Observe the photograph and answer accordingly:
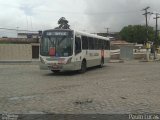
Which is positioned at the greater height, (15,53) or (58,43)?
(58,43)

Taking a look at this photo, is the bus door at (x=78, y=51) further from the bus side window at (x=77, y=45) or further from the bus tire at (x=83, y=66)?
the bus tire at (x=83, y=66)

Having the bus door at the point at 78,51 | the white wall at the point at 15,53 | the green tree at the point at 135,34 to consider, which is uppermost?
the green tree at the point at 135,34

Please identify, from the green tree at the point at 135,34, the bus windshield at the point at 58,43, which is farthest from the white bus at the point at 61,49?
the green tree at the point at 135,34

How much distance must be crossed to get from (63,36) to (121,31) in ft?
429

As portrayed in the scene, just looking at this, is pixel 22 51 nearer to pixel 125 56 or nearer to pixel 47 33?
pixel 125 56

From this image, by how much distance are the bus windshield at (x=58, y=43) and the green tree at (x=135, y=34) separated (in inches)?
4532

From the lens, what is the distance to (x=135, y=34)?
14212cm

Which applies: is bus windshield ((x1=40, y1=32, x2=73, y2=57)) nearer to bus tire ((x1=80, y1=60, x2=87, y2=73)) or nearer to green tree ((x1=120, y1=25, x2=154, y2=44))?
bus tire ((x1=80, y1=60, x2=87, y2=73))

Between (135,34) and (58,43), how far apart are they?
12119 centimetres

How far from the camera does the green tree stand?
138 metres

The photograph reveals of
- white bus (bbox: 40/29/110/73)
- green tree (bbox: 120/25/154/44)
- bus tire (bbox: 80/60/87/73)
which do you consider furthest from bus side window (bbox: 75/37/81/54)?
green tree (bbox: 120/25/154/44)

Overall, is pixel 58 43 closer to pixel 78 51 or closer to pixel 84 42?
pixel 78 51

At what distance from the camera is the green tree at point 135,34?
138375mm

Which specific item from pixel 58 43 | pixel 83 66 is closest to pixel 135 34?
pixel 83 66
